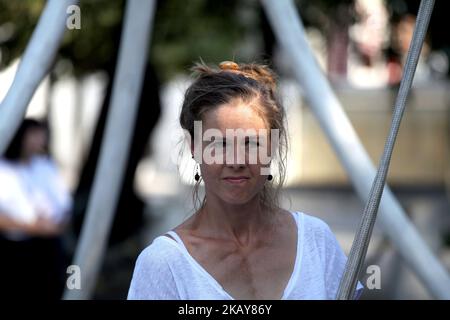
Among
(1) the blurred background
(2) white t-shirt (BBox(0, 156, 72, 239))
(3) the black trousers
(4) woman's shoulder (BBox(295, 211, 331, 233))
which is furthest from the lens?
(1) the blurred background

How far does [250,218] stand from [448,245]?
5.53 m

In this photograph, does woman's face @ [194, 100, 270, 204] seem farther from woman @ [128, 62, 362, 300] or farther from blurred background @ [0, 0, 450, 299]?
blurred background @ [0, 0, 450, 299]

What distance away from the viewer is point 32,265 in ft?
18.4

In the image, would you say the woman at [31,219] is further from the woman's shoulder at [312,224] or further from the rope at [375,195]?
the rope at [375,195]

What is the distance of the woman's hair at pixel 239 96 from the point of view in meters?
2.11

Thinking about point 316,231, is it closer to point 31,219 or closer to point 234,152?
point 234,152

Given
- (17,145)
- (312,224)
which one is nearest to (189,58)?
(17,145)

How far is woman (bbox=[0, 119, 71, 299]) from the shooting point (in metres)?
5.54

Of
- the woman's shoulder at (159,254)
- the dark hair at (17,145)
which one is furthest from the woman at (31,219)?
the woman's shoulder at (159,254)

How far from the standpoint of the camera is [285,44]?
443 cm

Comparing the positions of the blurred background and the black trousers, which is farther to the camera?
the blurred background

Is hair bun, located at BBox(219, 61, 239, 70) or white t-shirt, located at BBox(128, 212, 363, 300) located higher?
hair bun, located at BBox(219, 61, 239, 70)

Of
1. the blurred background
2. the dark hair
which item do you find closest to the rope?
the blurred background

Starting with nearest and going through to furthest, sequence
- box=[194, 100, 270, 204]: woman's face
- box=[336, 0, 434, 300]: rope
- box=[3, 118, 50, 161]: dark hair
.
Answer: box=[336, 0, 434, 300]: rope < box=[194, 100, 270, 204]: woman's face < box=[3, 118, 50, 161]: dark hair
